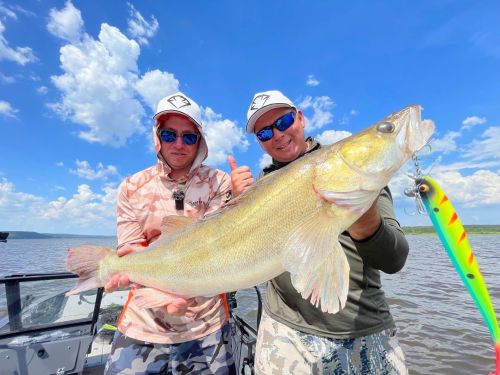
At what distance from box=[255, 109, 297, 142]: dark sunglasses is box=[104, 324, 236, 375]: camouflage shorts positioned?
8.10ft

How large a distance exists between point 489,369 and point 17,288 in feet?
37.6

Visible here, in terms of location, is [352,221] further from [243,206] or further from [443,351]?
[443,351]

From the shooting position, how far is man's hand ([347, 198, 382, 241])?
2613mm

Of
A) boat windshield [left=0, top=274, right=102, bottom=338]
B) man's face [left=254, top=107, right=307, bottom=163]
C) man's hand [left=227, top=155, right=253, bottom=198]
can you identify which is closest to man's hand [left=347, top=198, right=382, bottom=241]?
man's hand [left=227, top=155, right=253, bottom=198]

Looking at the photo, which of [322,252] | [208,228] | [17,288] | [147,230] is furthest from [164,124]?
[17,288]

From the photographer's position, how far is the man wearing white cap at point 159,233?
3562mm

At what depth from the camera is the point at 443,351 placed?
9.87 meters

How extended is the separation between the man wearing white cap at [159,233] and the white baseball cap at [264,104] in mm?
681

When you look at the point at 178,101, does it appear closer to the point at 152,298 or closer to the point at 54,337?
the point at 152,298

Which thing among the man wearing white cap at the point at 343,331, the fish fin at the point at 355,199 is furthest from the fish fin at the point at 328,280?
the man wearing white cap at the point at 343,331

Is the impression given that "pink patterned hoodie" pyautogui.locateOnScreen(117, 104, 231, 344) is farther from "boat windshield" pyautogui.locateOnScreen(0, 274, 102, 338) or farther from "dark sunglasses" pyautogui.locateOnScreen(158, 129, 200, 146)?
"boat windshield" pyautogui.locateOnScreen(0, 274, 102, 338)

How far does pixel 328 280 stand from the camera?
2.50m

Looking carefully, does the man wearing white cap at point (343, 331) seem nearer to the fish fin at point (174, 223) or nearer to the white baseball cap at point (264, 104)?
the fish fin at point (174, 223)

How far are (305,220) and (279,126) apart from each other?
6.05 feet
